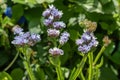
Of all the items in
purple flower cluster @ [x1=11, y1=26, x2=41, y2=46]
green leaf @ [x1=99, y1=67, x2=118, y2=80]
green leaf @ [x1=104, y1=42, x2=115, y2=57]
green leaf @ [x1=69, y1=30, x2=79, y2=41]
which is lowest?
green leaf @ [x1=99, y1=67, x2=118, y2=80]

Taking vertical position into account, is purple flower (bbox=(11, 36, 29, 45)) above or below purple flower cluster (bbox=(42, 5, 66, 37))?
below

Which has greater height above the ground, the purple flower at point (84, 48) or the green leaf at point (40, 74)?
the purple flower at point (84, 48)

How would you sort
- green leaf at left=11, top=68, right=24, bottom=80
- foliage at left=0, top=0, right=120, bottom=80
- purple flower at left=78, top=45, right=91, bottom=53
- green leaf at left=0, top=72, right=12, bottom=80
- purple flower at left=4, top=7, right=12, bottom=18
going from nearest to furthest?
purple flower at left=78, top=45, right=91, bottom=53 < green leaf at left=0, top=72, right=12, bottom=80 < green leaf at left=11, top=68, right=24, bottom=80 < foliage at left=0, top=0, right=120, bottom=80 < purple flower at left=4, top=7, right=12, bottom=18

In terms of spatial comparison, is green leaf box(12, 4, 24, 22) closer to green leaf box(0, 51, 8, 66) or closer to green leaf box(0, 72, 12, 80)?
green leaf box(0, 51, 8, 66)

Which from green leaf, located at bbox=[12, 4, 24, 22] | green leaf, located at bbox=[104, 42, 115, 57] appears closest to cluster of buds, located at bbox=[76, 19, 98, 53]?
green leaf, located at bbox=[104, 42, 115, 57]

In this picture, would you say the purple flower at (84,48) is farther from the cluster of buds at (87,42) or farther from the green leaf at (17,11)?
the green leaf at (17,11)

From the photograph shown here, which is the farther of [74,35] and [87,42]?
[74,35]

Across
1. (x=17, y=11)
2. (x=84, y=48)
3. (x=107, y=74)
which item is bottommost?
(x=107, y=74)

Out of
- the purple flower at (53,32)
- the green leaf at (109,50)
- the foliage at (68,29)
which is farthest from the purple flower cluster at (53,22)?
the green leaf at (109,50)

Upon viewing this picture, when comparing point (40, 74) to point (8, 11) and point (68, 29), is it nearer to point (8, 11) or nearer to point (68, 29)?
point (68, 29)

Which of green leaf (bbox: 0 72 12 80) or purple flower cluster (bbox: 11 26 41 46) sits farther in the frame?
green leaf (bbox: 0 72 12 80)

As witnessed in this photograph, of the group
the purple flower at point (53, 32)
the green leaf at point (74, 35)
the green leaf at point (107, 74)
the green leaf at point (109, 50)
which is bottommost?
the green leaf at point (107, 74)

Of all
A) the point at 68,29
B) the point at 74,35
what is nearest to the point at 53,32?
the point at 74,35

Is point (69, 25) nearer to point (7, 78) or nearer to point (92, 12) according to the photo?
point (92, 12)
